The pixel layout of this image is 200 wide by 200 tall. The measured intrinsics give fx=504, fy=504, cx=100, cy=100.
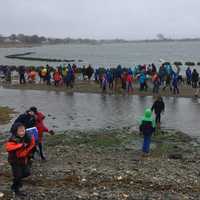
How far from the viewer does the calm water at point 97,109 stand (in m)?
22.8

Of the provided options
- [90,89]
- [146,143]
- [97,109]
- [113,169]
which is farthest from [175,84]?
[113,169]

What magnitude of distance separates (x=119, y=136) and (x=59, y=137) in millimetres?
2370

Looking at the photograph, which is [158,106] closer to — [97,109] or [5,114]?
[97,109]

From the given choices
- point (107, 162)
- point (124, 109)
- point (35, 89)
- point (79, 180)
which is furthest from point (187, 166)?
point (35, 89)

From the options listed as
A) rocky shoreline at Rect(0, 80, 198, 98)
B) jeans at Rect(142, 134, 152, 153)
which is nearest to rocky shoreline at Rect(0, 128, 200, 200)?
jeans at Rect(142, 134, 152, 153)

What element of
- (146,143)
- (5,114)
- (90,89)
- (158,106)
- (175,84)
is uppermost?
(158,106)

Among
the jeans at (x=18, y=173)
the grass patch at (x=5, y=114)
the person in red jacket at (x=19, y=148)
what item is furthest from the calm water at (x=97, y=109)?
the person in red jacket at (x=19, y=148)

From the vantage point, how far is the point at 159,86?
36250mm

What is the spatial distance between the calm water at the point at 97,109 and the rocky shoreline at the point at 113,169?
2.81m

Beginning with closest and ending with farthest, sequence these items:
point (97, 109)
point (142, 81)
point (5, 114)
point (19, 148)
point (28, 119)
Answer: point (19, 148) → point (28, 119) → point (5, 114) → point (97, 109) → point (142, 81)

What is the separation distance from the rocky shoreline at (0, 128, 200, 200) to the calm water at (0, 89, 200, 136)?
9.21 feet

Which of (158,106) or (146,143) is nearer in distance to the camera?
(146,143)

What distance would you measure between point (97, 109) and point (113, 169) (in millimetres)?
13721

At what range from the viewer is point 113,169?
13.8 meters
